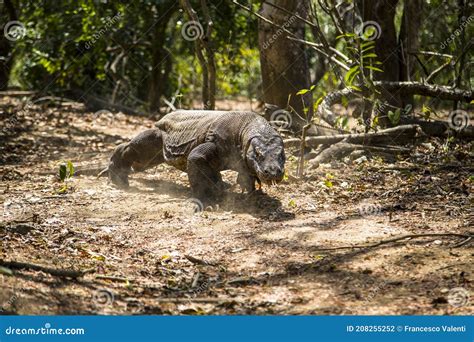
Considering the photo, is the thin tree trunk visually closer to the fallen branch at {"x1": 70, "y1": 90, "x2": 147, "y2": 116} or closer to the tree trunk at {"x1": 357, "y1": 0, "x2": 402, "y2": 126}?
the tree trunk at {"x1": 357, "y1": 0, "x2": 402, "y2": 126}

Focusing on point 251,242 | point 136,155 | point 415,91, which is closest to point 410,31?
point 415,91

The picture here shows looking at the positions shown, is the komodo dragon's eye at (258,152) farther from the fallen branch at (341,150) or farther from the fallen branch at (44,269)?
the fallen branch at (44,269)

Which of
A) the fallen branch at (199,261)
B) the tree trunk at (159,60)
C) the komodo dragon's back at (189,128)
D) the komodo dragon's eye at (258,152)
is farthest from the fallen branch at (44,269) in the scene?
the tree trunk at (159,60)

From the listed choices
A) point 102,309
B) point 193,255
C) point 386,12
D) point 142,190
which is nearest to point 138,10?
point 386,12

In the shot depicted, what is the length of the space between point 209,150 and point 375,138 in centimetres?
260

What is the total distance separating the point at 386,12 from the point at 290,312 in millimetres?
6039

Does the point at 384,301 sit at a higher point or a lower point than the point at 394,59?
lower

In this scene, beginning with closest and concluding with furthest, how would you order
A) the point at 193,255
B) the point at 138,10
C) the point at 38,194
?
the point at 193,255 → the point at 38,194 → the point at 138,10

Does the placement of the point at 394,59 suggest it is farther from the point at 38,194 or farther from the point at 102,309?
the point at 102,309

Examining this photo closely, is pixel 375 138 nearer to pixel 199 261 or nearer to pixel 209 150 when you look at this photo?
pixel 209 150

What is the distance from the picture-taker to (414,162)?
7.42m

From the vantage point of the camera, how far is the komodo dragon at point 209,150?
19.2ft

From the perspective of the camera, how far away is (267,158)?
226 inches

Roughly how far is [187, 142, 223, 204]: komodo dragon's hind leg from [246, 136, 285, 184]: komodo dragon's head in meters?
0.46
